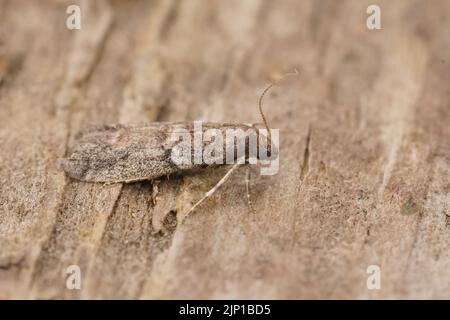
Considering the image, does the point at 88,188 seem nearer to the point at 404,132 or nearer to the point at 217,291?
the point at 217,291

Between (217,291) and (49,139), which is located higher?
(49,139)

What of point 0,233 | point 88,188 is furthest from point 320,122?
point 0,233

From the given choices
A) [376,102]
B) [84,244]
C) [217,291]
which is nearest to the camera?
[217,291]

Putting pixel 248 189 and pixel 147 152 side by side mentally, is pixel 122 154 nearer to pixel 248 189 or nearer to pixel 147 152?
pixel 147 152

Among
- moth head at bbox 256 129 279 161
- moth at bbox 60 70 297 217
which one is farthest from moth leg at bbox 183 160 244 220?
moth head at bbox 256 129 279 161

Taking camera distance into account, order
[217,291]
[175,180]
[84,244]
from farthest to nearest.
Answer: [175,180] → [84,244] → [217,291]

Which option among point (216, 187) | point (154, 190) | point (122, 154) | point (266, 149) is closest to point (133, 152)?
point (122, 154)

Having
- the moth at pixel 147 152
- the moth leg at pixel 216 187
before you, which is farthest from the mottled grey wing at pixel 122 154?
the moth leg at pixel 216 187
